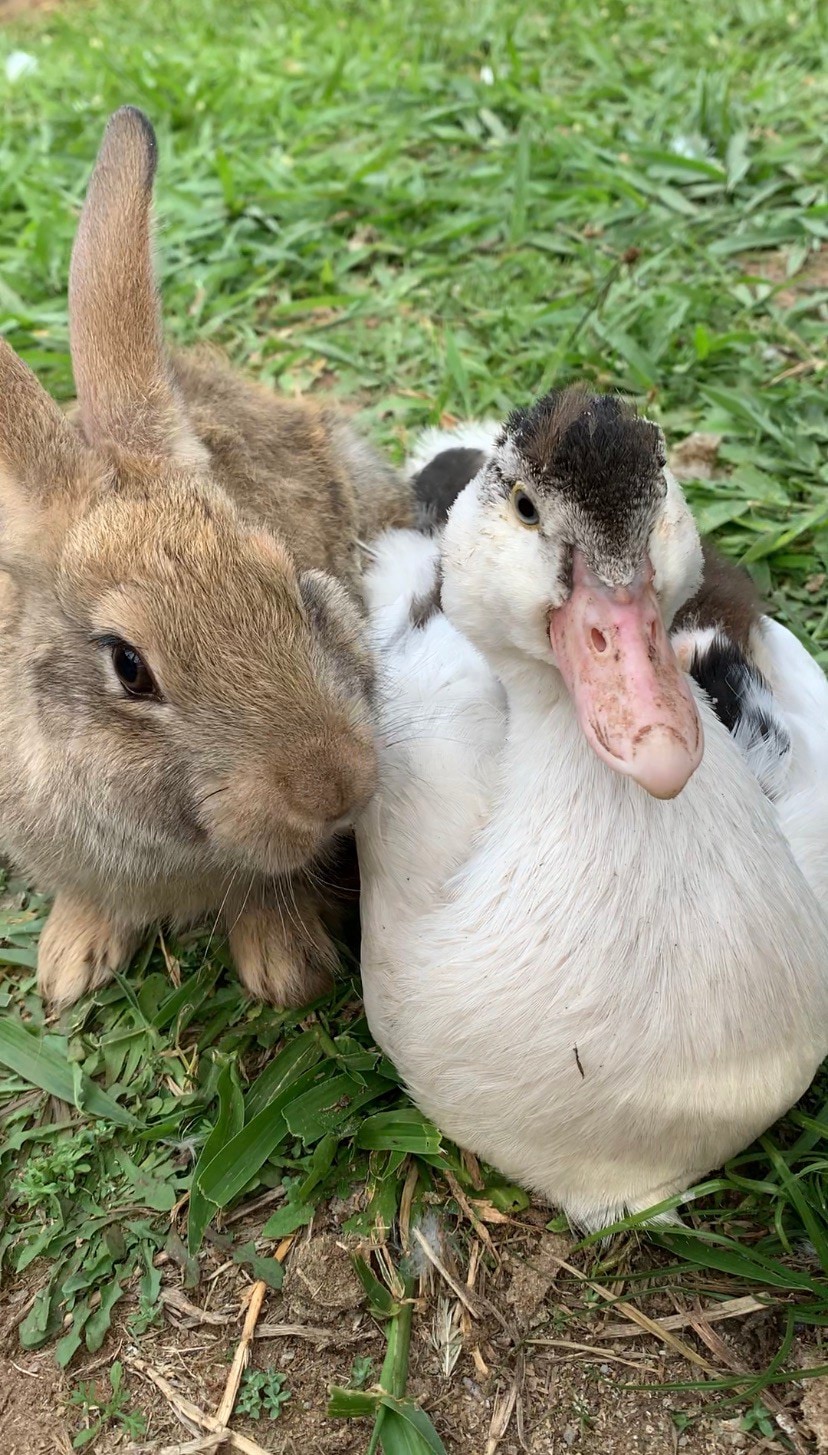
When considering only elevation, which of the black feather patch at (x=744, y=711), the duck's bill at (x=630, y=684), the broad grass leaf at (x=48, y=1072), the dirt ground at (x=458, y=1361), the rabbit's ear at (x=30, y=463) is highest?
the duck's bill at (x=630, y=684)

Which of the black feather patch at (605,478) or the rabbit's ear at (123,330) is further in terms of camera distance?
the rabbit's ear at (123,330)

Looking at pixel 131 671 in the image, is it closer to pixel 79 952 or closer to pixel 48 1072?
pixel 79 952

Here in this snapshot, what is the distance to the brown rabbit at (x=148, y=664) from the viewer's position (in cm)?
237

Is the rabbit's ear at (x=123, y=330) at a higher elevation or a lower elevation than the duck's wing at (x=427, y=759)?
higher

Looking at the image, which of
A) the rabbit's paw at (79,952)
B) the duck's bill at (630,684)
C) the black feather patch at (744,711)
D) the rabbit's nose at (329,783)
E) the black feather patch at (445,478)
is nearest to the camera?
the duck's bill at (630,684)

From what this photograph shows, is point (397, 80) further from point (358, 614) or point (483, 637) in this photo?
point (483, 637)

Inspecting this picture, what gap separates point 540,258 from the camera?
4816mm

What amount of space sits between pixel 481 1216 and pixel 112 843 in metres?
1.19

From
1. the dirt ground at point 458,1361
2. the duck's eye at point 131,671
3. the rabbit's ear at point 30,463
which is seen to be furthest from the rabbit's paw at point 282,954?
the rabbit's ear at point 30,463

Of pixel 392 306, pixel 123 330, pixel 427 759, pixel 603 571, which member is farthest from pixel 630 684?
pixel 392 306

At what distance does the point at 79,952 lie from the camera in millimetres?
3166

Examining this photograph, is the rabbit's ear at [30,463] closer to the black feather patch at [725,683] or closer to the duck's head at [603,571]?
the duck's head at [603,571]

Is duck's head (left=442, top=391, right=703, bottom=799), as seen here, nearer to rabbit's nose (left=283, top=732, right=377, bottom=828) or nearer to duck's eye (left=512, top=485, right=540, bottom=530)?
duck's eye (left=512, top=485, right=540, bottom=530)

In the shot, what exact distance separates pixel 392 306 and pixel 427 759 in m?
2.78
